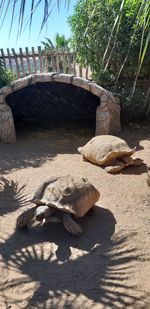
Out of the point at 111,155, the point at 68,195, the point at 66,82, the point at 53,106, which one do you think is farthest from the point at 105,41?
the point at 68,195

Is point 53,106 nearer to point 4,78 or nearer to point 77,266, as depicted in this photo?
point 4,78

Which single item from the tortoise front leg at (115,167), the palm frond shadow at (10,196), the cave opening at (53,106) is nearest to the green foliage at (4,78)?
the cave opening at (53,106)

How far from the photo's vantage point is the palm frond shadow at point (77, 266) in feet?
9.40

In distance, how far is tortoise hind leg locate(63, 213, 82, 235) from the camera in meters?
3.82

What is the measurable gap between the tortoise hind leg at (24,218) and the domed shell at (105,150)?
206 cm

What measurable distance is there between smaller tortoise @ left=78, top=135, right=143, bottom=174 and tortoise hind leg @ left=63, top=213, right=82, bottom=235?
6.04 ft

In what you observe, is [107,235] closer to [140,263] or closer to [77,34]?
[140,263]

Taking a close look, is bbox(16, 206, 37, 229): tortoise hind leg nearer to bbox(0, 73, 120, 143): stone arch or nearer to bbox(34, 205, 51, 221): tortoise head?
bbox(34, 205, 51, 221): tortoise head

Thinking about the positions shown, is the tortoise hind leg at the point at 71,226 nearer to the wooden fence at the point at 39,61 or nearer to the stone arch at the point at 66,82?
the stone arch at the point at 66,82

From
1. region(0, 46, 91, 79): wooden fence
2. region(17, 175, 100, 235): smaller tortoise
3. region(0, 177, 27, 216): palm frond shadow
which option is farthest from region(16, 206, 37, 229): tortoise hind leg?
region(0, 46, 91, 79): wooden fence

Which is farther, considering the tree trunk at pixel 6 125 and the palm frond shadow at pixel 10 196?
the tree trunk at pixel 6 125

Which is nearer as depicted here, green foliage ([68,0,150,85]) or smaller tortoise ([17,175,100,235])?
smaller tortoise ([17,175,100,235])

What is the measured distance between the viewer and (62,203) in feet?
12.7

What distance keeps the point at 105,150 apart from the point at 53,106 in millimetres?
3406
